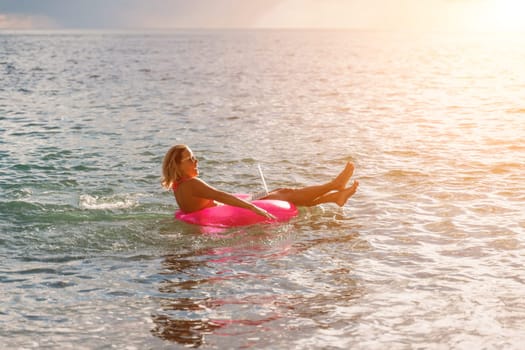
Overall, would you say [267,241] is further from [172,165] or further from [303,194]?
[172,165]

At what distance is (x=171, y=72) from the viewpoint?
4388cm

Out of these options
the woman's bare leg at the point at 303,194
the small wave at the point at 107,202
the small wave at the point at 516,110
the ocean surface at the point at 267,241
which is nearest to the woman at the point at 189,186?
the ocean surface at the point at 267,241

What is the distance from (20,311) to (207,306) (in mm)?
1811

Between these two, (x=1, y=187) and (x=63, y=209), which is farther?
(x=1, y=187)

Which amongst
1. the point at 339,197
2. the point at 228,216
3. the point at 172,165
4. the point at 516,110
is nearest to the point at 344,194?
the point at 339,197

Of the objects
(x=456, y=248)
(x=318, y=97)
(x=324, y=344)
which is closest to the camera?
(x=324, y=344)

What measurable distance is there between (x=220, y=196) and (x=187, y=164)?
62cm

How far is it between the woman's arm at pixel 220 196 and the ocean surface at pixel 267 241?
→ 0.35 m

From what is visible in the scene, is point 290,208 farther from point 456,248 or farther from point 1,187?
point 1,187

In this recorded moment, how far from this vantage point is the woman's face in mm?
9609

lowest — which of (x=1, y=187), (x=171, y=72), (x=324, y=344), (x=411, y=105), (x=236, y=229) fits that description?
(x=324, y=344)

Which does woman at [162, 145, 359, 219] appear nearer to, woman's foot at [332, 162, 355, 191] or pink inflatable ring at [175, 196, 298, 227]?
pink inflatable ring at [175, 196, 298, 227]

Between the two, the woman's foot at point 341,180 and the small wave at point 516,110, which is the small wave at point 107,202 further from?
the small wave at point 516,110

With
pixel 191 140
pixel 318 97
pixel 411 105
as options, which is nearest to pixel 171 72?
pixel 318 97
